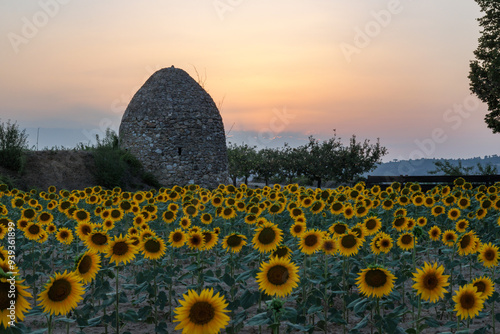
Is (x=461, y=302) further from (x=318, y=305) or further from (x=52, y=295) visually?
(x=52, y=295)

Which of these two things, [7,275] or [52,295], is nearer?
[7,275]

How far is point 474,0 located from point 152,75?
2123 cm

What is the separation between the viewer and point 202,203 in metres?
10.1

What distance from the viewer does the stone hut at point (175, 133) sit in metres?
26.6

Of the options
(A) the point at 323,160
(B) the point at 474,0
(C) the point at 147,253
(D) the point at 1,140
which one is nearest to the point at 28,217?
(C) the point at 147,253

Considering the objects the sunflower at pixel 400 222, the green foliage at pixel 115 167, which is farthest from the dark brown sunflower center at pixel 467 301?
the green foliage at pixel 115 167

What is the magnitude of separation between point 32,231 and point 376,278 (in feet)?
16.6

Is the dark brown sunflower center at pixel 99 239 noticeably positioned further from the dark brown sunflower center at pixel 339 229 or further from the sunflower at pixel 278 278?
the dark brown sunflower center at pixel 339 229

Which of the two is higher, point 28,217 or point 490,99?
point 490,99

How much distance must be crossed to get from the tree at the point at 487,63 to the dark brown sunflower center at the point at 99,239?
28.7 meters

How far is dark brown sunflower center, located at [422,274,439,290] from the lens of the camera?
397 centimetres

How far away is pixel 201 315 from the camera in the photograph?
2.89 m

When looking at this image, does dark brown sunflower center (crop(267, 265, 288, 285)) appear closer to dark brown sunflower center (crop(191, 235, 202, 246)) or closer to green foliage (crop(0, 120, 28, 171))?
dark brown sunflower center (crop(191, 235, 202, 246))

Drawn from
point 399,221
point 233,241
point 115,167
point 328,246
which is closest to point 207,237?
point 233,241
